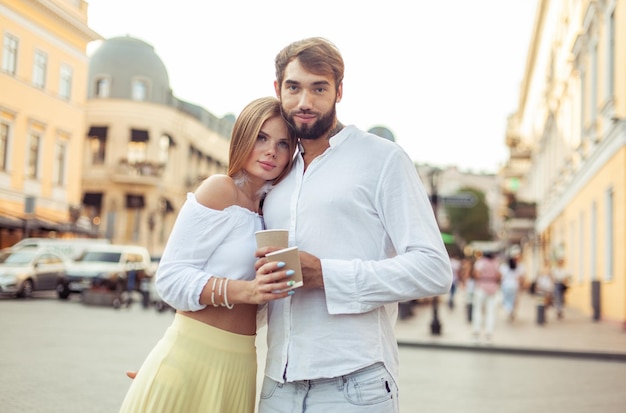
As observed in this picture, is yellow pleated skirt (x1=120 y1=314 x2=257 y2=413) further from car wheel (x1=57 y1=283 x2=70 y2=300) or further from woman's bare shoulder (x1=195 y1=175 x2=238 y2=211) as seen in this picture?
car wheel (x1=57 y1=283 x2=70 y2=300)

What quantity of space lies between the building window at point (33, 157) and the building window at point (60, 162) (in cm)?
41

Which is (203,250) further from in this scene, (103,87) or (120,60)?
(103,87)

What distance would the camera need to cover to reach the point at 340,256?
2.51 metres

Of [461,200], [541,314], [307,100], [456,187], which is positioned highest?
[456,187]

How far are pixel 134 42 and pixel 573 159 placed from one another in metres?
23.0

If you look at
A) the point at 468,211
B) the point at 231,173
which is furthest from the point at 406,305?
the point at 468,211

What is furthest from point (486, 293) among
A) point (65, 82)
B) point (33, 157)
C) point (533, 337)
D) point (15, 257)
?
point (15, 257)

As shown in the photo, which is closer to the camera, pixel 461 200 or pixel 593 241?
pixel 461 200

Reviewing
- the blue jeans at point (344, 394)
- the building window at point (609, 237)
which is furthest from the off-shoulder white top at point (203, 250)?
the building window at point (609, 237)

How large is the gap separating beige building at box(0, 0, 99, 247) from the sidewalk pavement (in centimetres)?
943

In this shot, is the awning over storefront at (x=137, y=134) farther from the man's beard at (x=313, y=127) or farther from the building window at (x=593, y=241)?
the man's beard at (x=313, y=127)

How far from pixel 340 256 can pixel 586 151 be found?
73.9ft

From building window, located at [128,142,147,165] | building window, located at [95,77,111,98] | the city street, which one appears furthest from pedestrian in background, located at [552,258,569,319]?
building window, located at [95,77,111,98]

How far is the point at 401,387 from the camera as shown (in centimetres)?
871
